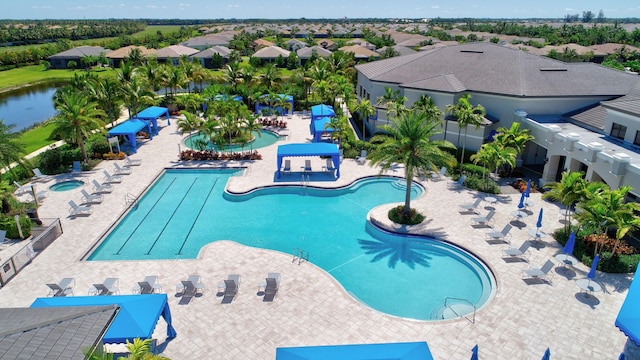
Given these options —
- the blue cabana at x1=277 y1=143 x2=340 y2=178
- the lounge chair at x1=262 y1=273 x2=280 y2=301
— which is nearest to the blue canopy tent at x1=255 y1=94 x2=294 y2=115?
the blue cabana at x1=277 y1=143 x2=340 y2=178

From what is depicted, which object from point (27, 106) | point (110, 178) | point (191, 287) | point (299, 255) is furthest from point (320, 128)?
point (27, 106)

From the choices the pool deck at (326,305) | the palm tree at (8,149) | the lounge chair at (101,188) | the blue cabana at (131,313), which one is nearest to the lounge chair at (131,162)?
the lounge chair at (101,188)

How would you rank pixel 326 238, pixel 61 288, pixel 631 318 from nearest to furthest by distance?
pixel 631 318, pixel 61 288, pixel 326 238

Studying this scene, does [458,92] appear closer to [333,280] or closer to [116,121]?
[333,280]

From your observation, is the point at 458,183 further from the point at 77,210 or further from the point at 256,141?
the point at 77,210

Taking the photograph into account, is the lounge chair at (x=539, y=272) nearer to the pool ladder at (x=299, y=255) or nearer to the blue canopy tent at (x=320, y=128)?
the pool ladder at (x=299, y=255)

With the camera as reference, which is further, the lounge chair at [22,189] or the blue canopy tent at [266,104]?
the blue canopy tent at [266,104]

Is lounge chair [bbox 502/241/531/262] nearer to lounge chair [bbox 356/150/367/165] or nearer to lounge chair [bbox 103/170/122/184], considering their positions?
lounge chair [bbox 356/150/367/165]

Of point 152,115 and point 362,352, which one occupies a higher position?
point 152,115
